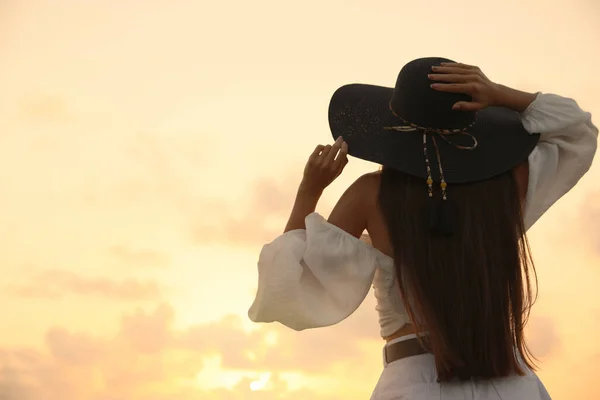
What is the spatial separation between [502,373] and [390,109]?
3.81ft

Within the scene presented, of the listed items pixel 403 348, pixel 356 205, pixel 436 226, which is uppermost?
pixel 356 205

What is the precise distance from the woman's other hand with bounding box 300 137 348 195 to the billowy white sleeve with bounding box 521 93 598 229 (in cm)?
74

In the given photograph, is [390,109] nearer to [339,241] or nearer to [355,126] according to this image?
[355,126]

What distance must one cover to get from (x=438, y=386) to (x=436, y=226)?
1.86ft

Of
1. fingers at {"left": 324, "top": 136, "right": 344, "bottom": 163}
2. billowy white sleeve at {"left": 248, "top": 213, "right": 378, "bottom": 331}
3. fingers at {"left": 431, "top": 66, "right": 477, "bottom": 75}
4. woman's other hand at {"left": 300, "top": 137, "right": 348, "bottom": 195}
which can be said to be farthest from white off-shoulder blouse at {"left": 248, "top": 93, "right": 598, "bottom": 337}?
fingers at {"left": 431, "top": 66, "right": 477, "bottom": 75}

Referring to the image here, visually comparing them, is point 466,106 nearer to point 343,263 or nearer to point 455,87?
point 455,87

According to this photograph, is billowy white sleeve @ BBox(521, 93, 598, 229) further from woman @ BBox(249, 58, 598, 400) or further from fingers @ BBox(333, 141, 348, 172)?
fingers @ BBox(333, 141, 348, 172)

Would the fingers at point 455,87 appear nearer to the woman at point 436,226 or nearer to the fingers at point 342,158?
the woman at point 436,226

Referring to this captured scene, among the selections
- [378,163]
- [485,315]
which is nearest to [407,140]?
[378,163]

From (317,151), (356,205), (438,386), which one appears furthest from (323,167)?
(438,386)

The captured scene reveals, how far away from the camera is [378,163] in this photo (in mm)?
3246

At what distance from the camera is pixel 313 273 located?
3.33 m

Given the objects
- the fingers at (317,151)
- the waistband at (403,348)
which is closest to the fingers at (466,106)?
the fingers at (317,151)

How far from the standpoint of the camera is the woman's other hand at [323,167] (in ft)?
10.8
